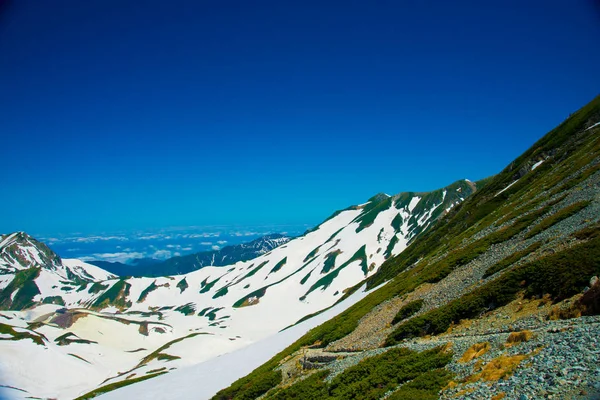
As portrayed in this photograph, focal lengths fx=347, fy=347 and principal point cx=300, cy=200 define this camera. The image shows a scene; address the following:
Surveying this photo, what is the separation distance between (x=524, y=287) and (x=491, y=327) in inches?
154

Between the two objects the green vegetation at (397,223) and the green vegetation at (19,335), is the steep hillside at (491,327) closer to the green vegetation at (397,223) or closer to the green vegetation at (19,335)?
the green vegetation at (19,335)

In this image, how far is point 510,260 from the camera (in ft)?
83.8

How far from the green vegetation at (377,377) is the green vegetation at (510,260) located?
10832 millimetres

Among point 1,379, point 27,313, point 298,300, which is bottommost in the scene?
point 298,300

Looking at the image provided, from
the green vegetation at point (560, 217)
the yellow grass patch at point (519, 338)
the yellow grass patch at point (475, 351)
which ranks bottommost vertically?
the yellow grass patch at point (475, 351)

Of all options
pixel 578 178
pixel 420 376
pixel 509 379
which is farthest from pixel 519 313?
pixel 578 178

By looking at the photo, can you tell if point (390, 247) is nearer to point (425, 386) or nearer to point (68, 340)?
point (68, 340)

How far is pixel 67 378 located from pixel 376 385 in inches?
4283

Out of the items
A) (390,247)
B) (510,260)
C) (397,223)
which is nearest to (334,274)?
(390,247)

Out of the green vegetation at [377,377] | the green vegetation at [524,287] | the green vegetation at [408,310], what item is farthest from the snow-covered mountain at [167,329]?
the green vegetation at [377,377]

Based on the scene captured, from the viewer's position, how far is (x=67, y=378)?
94125mm

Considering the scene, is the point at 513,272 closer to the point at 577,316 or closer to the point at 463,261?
the point at 577,316

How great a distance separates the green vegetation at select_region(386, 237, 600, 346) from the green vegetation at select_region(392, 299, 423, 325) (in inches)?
110

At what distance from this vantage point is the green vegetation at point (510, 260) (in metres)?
25.0
